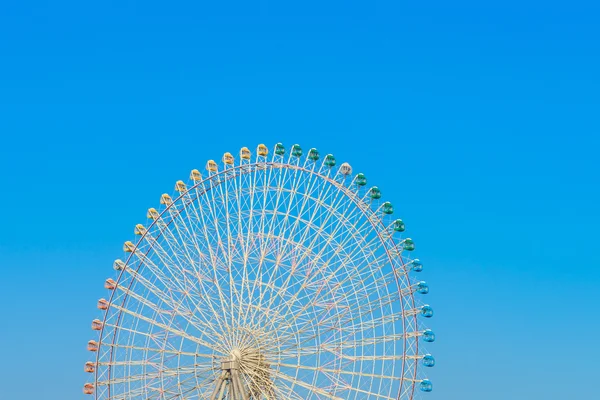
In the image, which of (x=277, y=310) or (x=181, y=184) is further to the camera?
(x=181, y=184)

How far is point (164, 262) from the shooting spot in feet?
279

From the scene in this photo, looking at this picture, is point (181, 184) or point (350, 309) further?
point (181, 184)

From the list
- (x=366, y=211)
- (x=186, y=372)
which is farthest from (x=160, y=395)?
(x=366, y=211)

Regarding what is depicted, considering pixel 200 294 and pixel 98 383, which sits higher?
pixel 200 294

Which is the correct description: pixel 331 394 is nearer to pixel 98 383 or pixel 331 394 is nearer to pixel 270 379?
pixel 270 379

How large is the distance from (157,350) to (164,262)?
625 centimetres

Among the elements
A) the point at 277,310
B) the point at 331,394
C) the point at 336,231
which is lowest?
the point at 331,394

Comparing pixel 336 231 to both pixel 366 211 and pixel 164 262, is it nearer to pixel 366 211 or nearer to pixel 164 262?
pixel 366 211

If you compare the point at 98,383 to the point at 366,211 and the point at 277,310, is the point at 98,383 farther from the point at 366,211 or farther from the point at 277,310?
the point at 366,211

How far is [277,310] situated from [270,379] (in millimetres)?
4715

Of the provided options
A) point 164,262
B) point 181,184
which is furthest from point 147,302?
point 181,184

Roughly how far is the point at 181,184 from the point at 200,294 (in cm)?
889

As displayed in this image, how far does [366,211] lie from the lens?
3246 inches

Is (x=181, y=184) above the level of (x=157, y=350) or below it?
above
